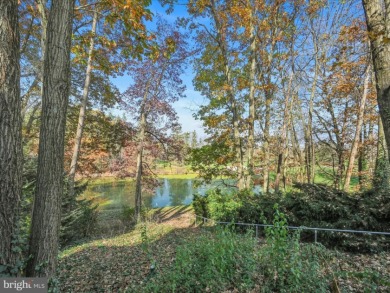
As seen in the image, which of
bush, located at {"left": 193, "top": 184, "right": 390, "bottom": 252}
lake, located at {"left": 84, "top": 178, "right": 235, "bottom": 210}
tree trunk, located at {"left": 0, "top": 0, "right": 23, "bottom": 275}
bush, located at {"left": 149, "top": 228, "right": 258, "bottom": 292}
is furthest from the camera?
lake, located at {"left": 84, "top": 178, "right": 235, "bottom": 210}

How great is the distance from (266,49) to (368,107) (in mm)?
6113

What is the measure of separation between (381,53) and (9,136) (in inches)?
153

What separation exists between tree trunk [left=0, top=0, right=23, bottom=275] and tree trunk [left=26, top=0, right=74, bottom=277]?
190 millimetres

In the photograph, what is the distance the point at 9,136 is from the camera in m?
2.12

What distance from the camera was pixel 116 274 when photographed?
12.0ft

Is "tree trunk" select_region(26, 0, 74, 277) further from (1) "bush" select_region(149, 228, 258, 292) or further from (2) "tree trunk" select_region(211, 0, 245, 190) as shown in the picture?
(2) "tree trunk" select_region(211, 0, 245, 190)

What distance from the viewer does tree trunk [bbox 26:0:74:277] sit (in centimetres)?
226

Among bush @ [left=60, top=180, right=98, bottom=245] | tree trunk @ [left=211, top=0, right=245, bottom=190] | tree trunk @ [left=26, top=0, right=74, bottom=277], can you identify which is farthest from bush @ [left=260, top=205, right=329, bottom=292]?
bush @ [left=60, top=180, right=98, bottom=245]

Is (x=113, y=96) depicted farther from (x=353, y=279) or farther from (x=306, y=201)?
(x=353, y=279)

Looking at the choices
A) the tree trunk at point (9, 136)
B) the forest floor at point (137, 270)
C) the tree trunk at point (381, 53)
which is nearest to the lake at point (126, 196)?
the forest floor at point (137, 270)

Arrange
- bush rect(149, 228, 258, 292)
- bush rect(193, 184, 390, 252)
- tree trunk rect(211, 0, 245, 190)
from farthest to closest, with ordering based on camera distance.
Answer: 1. tree trunk rect(211, 0, 245, 190)
2. bush rect(193, 184, 390, 252)
3. bush rect(149, 228, 258, 292)

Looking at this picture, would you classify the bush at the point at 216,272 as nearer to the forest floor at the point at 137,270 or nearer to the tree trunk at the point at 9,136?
the forest floor at the point at 137,270

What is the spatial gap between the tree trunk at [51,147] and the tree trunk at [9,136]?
190 millimetres

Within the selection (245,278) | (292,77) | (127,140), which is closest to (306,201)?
(245,278)
